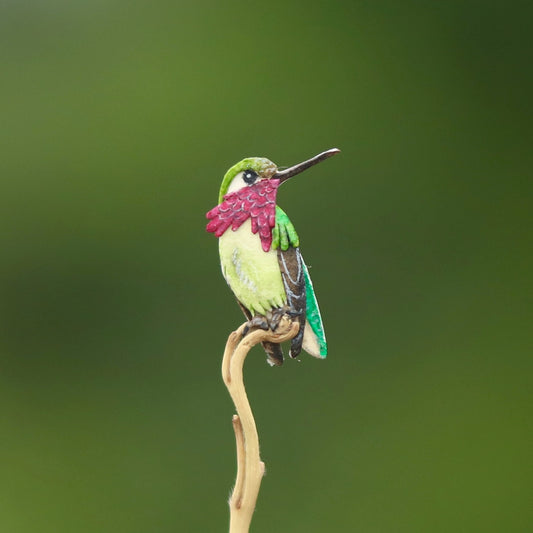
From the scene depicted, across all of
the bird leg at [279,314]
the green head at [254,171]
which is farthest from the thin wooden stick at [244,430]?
the green head at [254,171]

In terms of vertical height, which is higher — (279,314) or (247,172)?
(247,172)

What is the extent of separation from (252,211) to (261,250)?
3.0 inches

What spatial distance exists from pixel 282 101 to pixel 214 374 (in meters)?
0.71

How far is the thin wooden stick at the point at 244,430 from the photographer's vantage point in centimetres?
137

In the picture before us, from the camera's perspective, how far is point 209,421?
188cm

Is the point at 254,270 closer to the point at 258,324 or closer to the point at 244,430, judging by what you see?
the point at 258,324

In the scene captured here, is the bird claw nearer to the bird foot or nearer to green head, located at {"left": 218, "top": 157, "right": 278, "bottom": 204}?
the bird foot

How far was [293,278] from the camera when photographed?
1.36 metres

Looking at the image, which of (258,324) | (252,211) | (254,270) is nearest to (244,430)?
(258,324)

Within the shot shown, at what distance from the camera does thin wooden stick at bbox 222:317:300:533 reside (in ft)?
4.50

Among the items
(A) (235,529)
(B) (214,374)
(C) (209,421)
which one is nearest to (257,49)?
(B) (214,374)

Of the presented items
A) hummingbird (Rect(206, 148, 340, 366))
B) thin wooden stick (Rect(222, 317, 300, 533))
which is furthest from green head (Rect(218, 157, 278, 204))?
thin wooden stick (Rect(222, 317, 300, 533))

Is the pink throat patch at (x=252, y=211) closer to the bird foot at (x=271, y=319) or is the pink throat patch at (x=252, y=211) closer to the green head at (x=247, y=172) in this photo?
the green head at (x=247, y=172)

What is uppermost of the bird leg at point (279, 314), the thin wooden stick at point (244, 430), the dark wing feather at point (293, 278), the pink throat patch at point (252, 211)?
the pink throat patch at point (252, 211)
